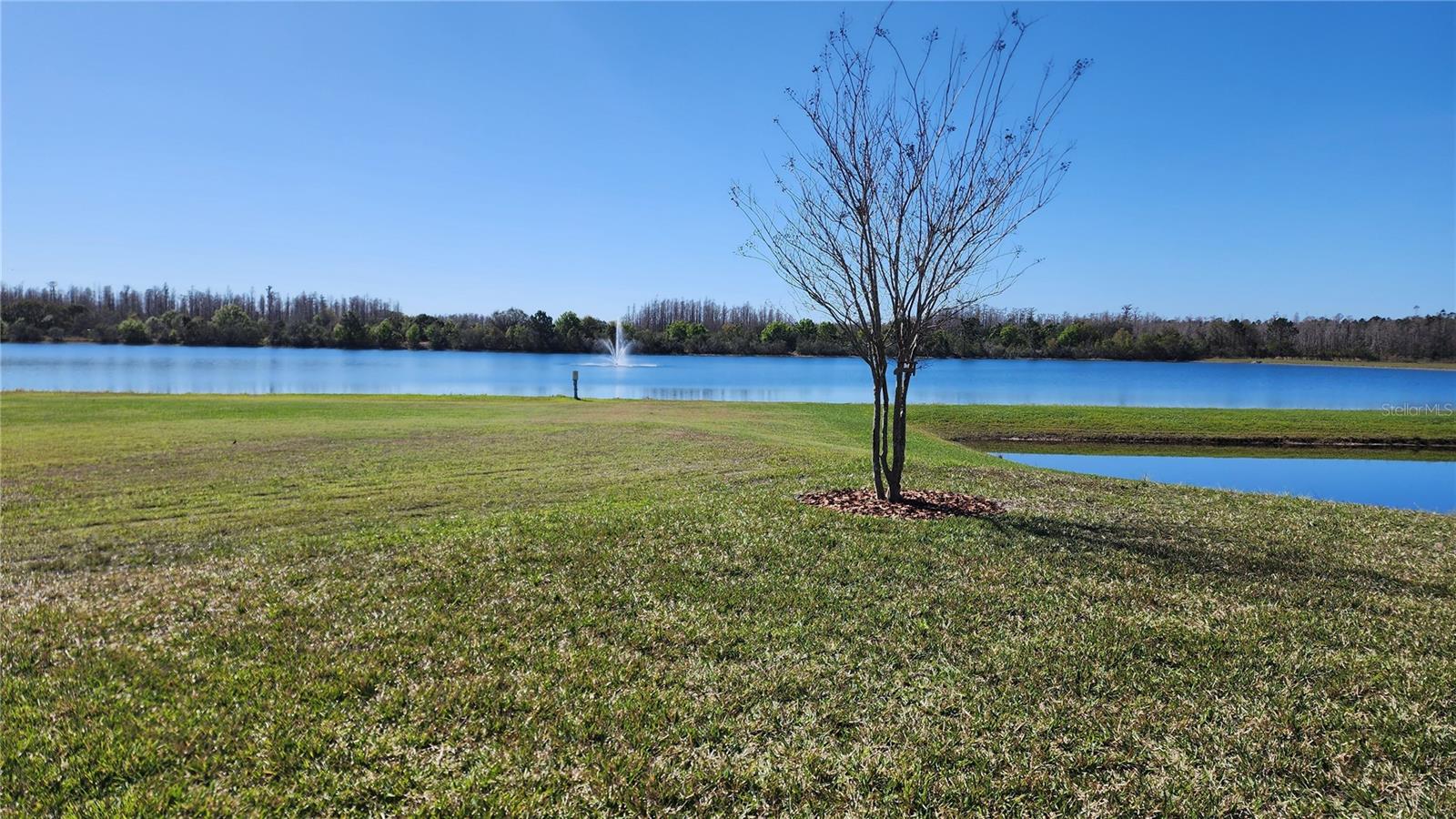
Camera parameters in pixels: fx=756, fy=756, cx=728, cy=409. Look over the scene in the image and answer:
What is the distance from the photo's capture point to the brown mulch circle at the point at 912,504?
9219 millimetres

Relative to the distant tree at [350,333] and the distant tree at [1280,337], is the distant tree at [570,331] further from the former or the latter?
the distant tree at [1280,337]

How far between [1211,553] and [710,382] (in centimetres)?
4774

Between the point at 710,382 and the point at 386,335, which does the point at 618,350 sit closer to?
the point at 710,382

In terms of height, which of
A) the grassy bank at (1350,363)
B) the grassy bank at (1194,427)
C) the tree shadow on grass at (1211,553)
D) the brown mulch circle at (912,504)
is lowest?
the grassy bank at (1194,427)

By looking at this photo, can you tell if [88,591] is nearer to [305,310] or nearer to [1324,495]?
[1324,495]

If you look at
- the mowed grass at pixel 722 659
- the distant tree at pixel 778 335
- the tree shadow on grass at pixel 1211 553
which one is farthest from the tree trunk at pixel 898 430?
the distant tree at pixel 778 335

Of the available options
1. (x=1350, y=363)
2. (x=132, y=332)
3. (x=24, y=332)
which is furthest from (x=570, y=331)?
(x=1350, y=363)

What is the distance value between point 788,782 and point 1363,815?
2.61 metres

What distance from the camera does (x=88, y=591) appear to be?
21.4 feet

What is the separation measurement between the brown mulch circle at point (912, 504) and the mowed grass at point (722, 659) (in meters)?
0.45

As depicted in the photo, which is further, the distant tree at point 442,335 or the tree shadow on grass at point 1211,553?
the distant tree at point 442,335

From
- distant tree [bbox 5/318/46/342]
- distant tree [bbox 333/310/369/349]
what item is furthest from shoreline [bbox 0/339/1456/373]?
distant tree [bbox 5/318/46/342]

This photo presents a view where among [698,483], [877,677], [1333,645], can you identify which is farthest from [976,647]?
[698,483]

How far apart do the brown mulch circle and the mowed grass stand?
1.49ft
